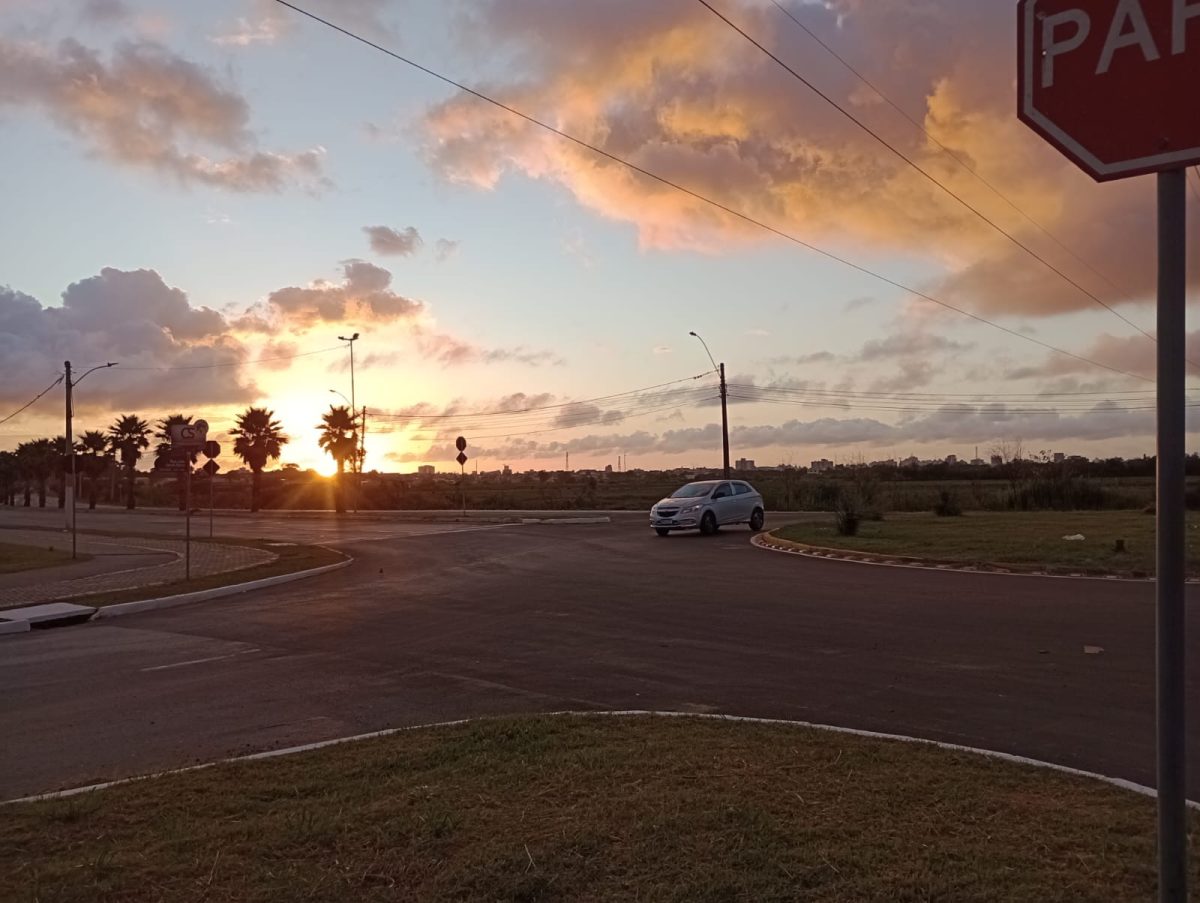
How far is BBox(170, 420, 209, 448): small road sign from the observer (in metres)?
19.3

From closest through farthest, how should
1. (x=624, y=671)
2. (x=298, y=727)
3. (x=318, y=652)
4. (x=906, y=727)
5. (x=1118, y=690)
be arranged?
(x=906, y=727) < (x=298, y=727) < (x=1118, y=690) < (x=624, y=671) < (x=318, y=652)

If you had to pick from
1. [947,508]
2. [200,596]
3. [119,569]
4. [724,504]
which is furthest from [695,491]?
[200,596]

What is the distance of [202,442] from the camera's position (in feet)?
63.5

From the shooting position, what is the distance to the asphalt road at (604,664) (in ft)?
23.6

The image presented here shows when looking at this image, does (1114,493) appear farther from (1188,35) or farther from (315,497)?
(315,497)

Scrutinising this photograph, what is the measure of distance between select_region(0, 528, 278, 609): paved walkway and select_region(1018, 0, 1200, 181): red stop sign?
1775cm

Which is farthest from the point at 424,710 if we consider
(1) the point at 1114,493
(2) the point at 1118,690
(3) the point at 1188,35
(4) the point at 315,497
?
(4) the point at 315,497

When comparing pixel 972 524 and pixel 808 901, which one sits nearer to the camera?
pixel 808 901

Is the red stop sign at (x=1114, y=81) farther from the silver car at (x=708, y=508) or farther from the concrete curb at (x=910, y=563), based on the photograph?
the silver car at (x=708, y=508)

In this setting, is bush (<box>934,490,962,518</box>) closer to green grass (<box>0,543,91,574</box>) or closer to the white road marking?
green grass (<box>0,543,91,574</box>)

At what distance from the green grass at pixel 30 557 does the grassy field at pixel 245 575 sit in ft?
17.0

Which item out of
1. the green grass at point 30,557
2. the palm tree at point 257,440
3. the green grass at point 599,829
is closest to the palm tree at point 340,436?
the palm tree at point 257,440

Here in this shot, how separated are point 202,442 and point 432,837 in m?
16.7

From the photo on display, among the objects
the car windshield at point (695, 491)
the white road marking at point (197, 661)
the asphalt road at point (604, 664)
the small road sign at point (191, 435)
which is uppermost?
the small road sign at point (191, 435)
